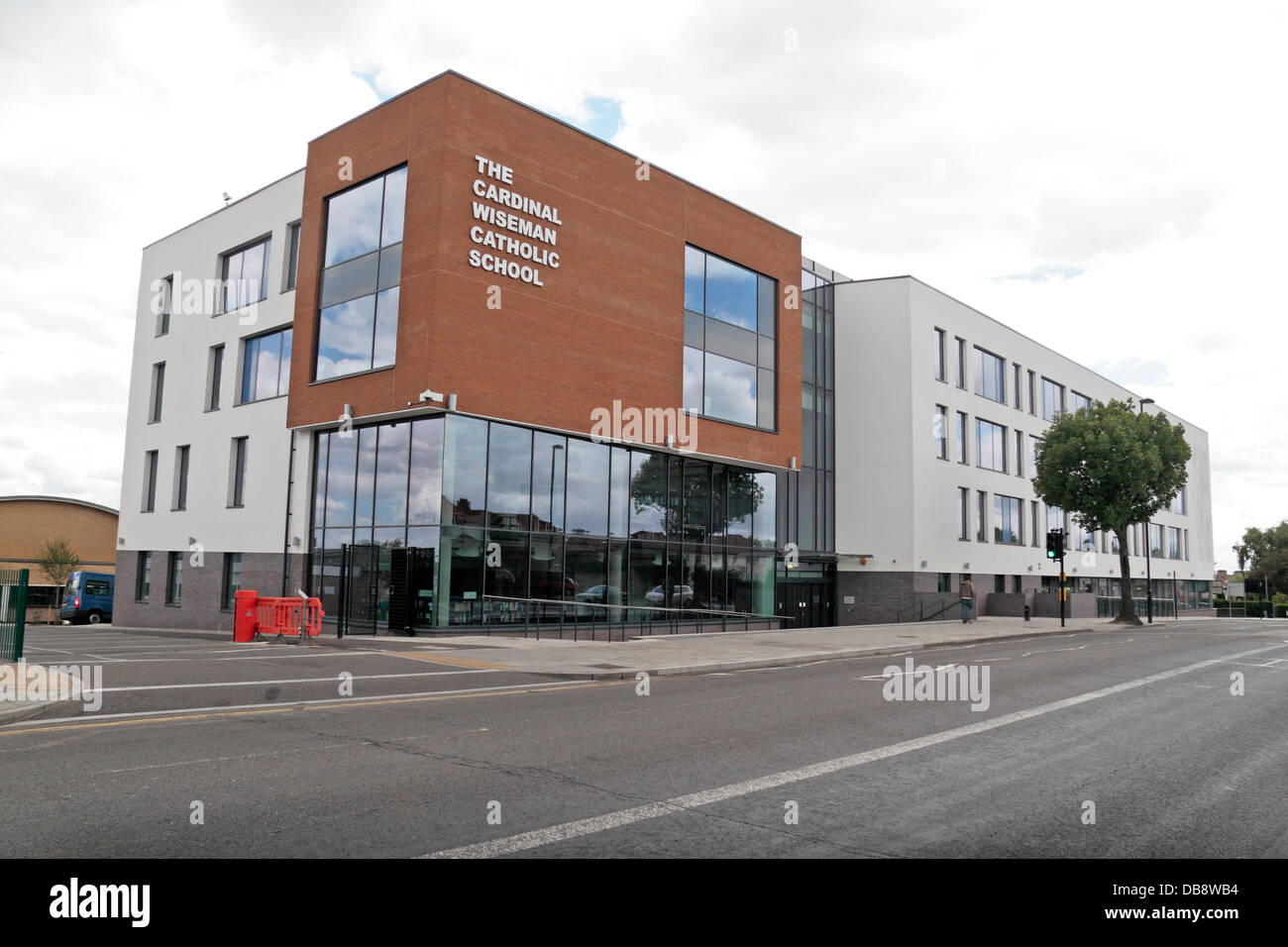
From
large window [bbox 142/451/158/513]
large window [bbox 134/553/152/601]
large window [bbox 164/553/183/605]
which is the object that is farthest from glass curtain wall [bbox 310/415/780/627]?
large window [bbox 134/553/152/601]

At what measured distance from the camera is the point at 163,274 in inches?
1421

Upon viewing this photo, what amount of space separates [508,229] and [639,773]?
753 inches

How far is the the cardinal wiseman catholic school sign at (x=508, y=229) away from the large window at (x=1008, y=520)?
32887 mm

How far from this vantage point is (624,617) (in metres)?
26.5

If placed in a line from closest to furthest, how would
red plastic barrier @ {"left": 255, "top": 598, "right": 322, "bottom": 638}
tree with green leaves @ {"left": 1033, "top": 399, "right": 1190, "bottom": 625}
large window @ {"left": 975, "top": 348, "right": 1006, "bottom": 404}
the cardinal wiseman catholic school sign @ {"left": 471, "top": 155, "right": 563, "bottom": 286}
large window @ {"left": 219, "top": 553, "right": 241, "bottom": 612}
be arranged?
red plastic barrier @ {"left": 255, "top": 598, "right": 322, "bottom": 638} < the cardinal wiseman catholic school sign @ {"left": 471, "top": 155, "right": 563, "bottom": 286} < large window @ {"left": 219, "top": 553, "right": 241, "bottom": 612} < tree with green leaves @ {"left": 1033, "top": 399, "right": 1190, "bottom": 625} < large window @ {"left": 975, "top": 348, "right": 1006, "bottom": 404}

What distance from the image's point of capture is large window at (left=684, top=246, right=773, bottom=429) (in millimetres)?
29219

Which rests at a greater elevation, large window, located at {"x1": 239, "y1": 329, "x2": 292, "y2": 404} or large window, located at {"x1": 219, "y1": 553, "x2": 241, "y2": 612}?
large window, located at {"x1": 239, "y1": 329, "x2": 292, "y2": 404}

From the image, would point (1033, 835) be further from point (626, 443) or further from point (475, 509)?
point (626, 443)

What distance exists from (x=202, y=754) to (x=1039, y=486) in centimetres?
4411

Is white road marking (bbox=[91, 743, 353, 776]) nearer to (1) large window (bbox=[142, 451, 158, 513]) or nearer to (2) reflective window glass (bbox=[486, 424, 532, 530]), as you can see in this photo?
(2) reflective window glass (bbox=[486, 424, 532, 530])

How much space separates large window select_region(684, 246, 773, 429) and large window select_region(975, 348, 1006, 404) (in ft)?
64.4

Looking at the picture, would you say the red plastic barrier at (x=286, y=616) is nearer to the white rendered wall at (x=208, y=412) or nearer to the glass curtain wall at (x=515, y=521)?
the glass curtain wall at (x=515, y=521)

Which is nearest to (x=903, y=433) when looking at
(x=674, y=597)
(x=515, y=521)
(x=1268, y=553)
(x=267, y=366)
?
(x=674, y=597)

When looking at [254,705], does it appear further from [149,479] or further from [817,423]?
[817,423]
